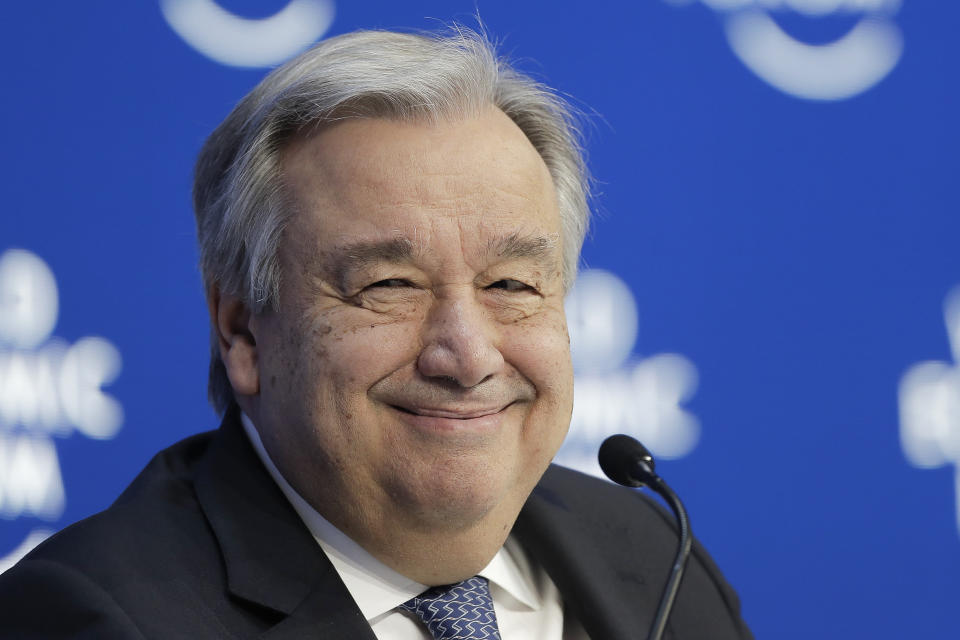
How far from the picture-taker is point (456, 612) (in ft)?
4.64

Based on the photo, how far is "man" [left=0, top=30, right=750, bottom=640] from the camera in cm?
132

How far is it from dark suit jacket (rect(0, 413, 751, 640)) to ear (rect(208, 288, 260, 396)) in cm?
11

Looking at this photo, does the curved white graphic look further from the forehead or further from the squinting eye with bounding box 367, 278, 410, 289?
the squinting eye with bounding box 367, 278, 410, 289

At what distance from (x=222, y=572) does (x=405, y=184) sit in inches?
22.8

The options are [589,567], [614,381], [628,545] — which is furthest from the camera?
[614,381]

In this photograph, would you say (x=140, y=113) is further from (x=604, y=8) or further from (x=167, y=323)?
(x=604, y=8)

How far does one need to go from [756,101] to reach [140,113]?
1.41 meters

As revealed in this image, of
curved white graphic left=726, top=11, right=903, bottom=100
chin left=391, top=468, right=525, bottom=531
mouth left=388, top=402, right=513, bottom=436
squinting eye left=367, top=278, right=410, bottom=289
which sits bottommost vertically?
chin left=391, top=468, right=525, bottom=531

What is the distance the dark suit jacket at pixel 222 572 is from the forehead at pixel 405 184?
0.40m

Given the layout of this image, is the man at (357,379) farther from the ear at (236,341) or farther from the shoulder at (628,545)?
the shoulder at (628,545)

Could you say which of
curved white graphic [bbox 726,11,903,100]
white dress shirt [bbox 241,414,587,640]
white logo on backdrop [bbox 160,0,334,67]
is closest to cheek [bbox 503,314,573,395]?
white dress shirt [bbox 241,414,587,640]

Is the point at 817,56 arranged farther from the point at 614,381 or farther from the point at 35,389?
the point at 35,389

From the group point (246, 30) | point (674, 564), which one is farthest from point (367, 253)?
point (246, 30)

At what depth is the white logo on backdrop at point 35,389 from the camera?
1982 mm
